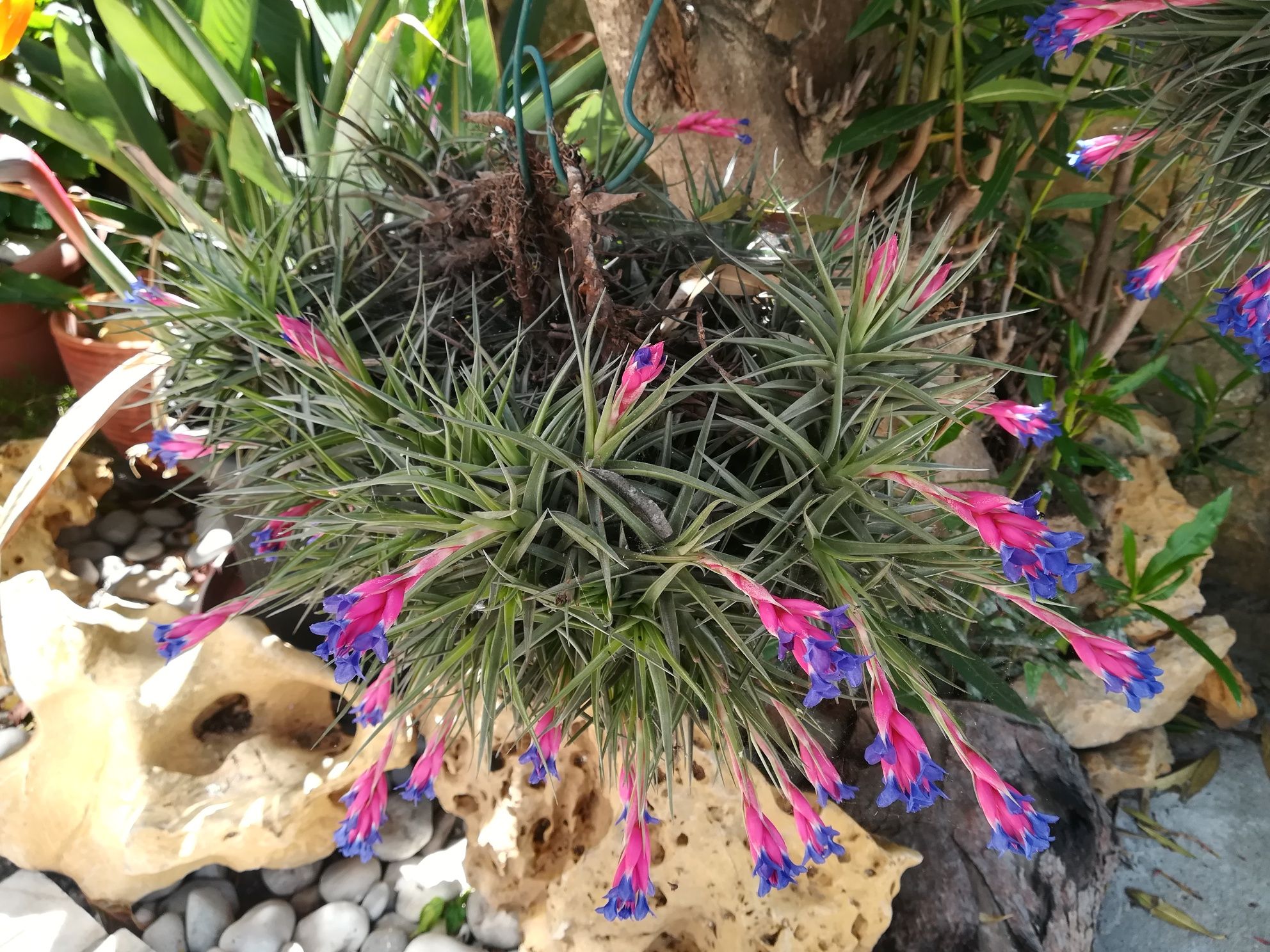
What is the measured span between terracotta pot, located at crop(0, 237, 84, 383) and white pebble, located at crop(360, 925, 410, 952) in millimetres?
1339

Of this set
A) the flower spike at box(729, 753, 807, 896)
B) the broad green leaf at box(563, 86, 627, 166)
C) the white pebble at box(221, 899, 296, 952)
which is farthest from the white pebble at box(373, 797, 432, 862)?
the broad green leaf at box(563, 86, 627, 166)

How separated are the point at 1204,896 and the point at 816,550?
1.01 m

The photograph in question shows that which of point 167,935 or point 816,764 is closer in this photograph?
point 816,764

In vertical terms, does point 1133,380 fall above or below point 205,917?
above

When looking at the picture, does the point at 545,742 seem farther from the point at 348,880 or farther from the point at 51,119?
the point at 51,119

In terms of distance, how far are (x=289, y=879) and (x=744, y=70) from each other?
3.66ft

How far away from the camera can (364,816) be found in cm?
64

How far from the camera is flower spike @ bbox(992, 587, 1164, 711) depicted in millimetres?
459

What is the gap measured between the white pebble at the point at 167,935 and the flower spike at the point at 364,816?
52cm

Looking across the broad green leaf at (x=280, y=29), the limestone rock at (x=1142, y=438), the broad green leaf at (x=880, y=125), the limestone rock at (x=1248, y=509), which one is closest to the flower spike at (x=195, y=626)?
the broad green leaf at (x=880, y=125)

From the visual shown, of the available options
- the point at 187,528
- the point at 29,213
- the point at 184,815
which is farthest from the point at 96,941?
the point at 29,213

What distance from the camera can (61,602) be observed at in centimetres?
96

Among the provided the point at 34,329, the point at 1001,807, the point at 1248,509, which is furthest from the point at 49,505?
the point at 1248,509

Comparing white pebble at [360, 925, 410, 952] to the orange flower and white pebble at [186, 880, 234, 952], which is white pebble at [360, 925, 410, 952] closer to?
white pebble at [186, 880, 234, 952]
